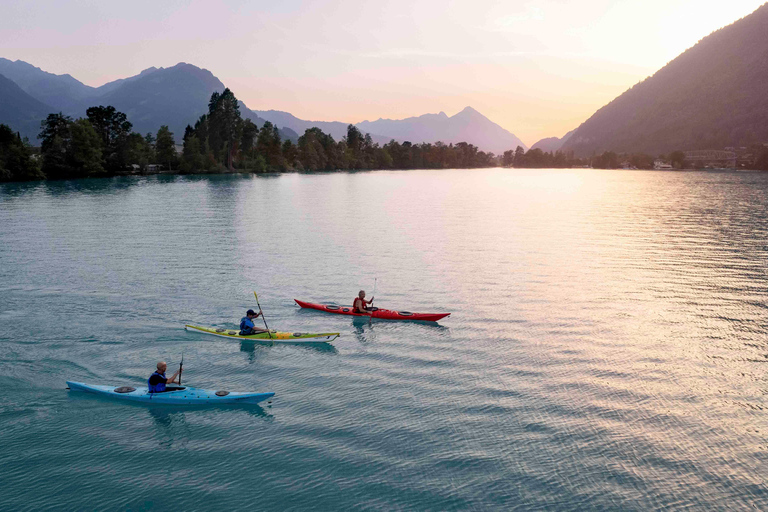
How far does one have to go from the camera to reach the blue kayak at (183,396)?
20344mm

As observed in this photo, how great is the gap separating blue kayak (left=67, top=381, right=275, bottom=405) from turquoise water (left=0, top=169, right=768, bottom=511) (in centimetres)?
38

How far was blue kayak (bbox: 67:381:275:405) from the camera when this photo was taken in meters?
20.3

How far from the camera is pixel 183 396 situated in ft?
67.3

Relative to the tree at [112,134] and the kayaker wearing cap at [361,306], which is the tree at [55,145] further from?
the kayaker wearing cap at [361,306]

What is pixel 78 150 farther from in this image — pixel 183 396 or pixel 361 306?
pixel 183 396

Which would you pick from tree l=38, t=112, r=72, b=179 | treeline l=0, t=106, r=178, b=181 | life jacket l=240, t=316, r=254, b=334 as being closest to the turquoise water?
life jacket l=240, t=316, r=254, b=334

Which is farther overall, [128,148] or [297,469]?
[128,148]

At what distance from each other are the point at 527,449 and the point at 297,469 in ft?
25.5

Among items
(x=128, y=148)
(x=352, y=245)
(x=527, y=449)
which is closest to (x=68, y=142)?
(x=128, y=148)

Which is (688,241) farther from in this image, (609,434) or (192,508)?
(192,508)

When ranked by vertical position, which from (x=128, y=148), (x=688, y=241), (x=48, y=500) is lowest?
(x=48, y=500)

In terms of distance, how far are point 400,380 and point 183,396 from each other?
913 cm

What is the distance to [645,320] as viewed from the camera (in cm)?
3142

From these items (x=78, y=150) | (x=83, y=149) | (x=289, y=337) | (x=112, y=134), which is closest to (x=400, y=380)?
(x=289, y=337)
